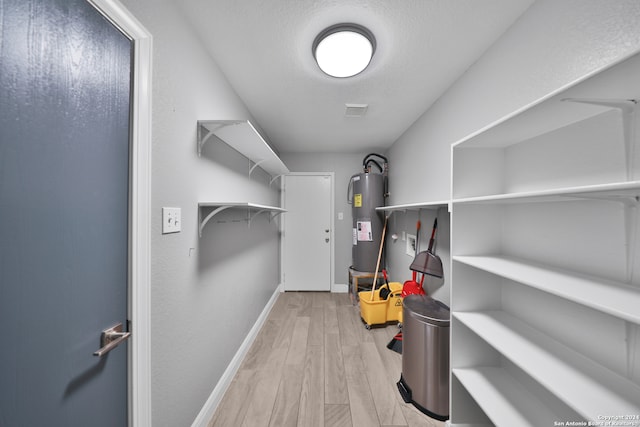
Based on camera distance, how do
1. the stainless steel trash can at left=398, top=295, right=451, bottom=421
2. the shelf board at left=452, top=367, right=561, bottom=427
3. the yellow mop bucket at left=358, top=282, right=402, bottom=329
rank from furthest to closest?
1. the yellow mop bucket at left=358, top=282, right=402, bottom=329
2. the stainless steel trash can at left=398, top=295, right=451, bottom=421
3. the shelf board at left=452, top=367, right=561, bottom=427

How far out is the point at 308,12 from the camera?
1.16 m

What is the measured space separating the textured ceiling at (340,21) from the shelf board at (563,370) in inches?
63.4

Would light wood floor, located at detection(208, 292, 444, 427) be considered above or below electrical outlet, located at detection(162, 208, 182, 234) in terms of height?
below

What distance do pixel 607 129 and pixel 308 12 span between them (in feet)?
4.55

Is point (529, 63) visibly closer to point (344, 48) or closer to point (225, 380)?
point (344, 48)

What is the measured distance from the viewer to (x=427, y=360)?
4.79 feet

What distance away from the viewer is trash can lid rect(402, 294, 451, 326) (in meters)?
1.46

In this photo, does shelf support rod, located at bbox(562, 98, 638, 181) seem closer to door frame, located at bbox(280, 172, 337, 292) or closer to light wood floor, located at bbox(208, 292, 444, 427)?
light wood floor, located at bbox(208, 292, 444, 427)

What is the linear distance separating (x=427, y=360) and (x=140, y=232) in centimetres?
176

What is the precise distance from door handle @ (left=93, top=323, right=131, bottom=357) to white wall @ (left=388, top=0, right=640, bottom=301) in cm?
163

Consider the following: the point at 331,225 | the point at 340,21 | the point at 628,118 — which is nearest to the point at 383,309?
the point at 331,225

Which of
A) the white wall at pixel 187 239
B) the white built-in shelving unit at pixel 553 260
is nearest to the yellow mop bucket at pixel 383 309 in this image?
the white built-in shelving unit at pixel 553 260

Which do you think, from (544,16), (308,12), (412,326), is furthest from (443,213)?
(308,12)

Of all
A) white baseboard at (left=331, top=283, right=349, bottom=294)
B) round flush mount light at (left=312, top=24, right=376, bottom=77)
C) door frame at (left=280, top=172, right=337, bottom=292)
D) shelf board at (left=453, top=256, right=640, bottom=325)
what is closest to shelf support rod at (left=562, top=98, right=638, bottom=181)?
shelf board at (left=453, top=256, right=640, bottom=325)
